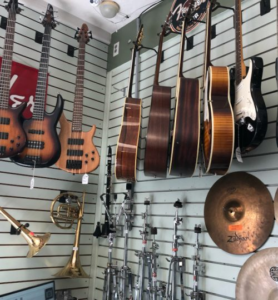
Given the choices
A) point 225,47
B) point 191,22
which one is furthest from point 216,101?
point 191,22

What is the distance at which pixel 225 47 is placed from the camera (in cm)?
242

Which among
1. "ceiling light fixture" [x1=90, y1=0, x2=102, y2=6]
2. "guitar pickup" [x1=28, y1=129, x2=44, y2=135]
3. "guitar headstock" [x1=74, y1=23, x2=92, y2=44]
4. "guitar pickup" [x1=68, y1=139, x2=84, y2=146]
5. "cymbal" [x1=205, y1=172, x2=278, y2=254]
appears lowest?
"cymbal" [x1=205, y1=172, x2=278, y2=254]

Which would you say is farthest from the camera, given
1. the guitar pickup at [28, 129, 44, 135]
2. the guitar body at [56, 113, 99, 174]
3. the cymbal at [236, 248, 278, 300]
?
the guitar body at [56, 113, 99, 174]

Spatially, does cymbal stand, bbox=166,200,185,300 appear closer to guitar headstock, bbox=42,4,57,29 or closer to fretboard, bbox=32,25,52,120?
fretboard, bbox=32,25,52,120

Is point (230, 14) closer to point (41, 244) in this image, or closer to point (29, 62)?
point (29, 62)

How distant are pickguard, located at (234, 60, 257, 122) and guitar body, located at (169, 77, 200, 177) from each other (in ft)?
0.81

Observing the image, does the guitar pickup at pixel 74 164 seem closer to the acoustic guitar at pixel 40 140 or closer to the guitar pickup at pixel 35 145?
the acoustic guitar at pixel 40 140

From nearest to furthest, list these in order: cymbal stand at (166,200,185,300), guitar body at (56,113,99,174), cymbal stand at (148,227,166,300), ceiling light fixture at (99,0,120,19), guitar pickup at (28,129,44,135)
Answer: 1. cymbal stand at (166,200,185,300)
2. cymbal stand at (148,227,166,300)
3. guitar pickup at (28,129,44,135)
4. guitar body at (56,113,99,174)
5. ceiling light fixture at (99,0,120,19)

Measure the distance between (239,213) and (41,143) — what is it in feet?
4.95

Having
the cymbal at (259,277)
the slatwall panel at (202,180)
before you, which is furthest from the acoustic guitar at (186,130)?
the cymbal at (259,277)

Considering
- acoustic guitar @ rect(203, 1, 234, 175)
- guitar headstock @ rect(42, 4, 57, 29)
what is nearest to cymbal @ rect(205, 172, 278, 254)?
acoustic guitar @ rect(203, 1, 234, 175)

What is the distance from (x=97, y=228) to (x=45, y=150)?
3.17 feet

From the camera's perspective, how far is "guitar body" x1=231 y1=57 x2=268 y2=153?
5.71 feet

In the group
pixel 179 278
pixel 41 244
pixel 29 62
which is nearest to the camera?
pixel 179 278
